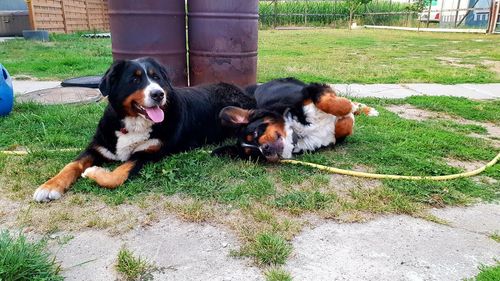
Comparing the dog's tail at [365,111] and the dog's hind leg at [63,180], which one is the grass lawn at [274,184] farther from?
the dog's tail at [365,111]

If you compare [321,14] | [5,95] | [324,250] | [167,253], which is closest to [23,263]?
[167,253]

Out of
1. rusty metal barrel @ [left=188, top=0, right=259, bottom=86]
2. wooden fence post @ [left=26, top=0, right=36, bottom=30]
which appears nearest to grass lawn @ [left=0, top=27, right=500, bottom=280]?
rusty metal barrel @ [left=188, top=0, right=259, bottom=86]

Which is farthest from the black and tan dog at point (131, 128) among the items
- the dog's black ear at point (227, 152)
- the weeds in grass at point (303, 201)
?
the weeds in grass at point (303, 201)

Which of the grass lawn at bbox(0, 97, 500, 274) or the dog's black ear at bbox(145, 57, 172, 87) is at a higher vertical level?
Result: the dog's black ear at bbox(145, 57, 172, 87)

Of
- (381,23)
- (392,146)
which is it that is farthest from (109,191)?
(381,23)

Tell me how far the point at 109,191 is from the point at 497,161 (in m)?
3.29

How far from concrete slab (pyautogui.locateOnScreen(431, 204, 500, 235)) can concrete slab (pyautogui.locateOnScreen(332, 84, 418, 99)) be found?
3744 millimetres

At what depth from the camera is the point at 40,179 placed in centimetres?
307

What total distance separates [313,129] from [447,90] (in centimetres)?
418

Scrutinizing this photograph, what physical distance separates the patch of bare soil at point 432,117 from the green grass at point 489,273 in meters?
2.44

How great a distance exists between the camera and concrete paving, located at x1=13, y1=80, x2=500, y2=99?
6.37 meters

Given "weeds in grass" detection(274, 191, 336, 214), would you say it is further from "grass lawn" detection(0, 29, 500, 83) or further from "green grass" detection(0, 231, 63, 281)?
"grass lawn" detection(0, 29, 500, 83)

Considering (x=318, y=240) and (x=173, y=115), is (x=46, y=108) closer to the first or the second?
(x=173, y=115)

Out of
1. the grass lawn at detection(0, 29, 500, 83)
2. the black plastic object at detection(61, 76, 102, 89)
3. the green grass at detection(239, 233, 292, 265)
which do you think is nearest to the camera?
the green grass at detection(239, 233, 292, 265)
